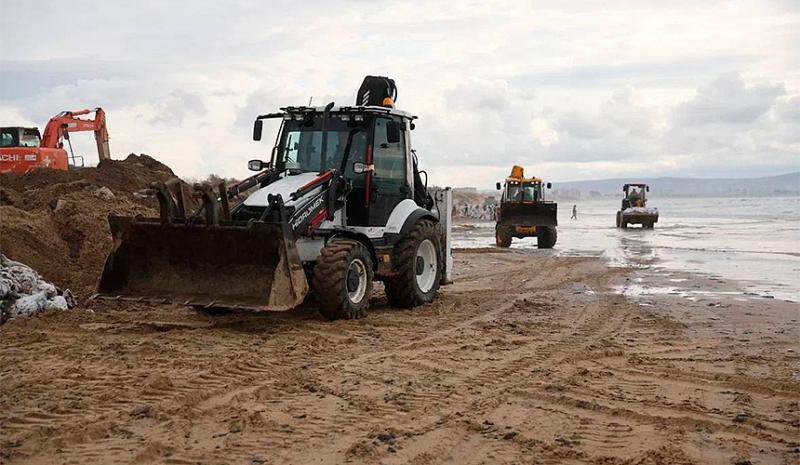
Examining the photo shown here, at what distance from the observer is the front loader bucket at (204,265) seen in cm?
847

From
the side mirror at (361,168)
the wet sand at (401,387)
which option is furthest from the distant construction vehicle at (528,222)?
the side mirror at (361,168)

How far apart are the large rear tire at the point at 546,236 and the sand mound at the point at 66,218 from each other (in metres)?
12.4

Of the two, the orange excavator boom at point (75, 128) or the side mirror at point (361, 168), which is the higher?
the orange excavator boom at point (75, 128)

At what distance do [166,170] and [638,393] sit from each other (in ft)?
59.3

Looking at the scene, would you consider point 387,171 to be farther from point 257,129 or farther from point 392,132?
point 257,129

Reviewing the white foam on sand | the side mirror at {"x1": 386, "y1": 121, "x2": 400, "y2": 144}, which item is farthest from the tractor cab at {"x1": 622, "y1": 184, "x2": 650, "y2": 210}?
the white foam on sand

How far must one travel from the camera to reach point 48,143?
24.1 metres

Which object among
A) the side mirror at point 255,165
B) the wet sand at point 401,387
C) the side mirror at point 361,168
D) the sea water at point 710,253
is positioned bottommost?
the sea water at point 710,253

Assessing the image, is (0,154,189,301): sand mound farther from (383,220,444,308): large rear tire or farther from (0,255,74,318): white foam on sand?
(383,220,444,308): large rear tire

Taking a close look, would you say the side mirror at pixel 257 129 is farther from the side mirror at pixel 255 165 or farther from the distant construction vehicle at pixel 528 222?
the distant construction vehicle at pixel 528 222

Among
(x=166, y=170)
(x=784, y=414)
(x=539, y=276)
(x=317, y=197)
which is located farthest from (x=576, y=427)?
(x=166, y=170)

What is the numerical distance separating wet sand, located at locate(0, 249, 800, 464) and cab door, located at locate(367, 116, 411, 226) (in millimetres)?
1355

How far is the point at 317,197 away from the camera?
31.1 feet

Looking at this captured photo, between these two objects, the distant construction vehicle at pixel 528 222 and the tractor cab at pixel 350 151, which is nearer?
the tractor cab at pixel 350 151
